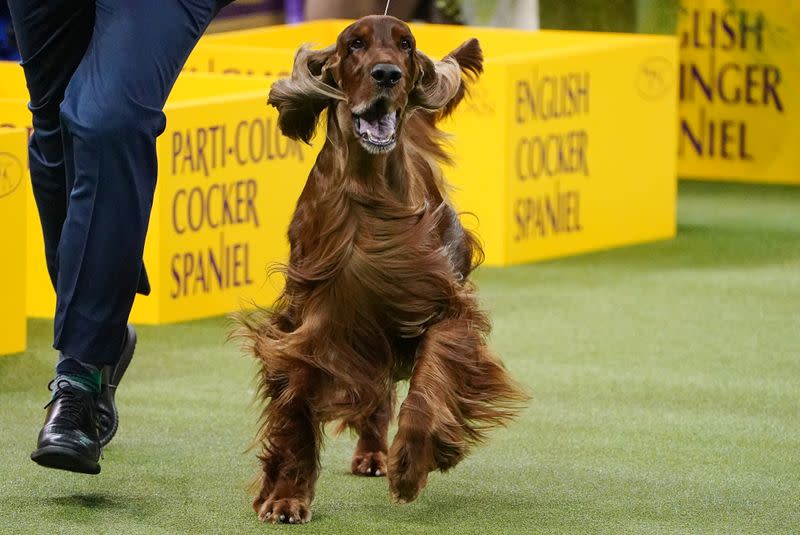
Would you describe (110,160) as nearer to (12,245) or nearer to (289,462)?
(289,462)

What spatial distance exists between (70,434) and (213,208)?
8.97 feet

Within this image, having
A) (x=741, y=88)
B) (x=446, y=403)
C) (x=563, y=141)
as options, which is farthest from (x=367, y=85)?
(x=741, y=88)

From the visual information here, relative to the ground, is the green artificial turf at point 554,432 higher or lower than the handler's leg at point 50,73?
lower

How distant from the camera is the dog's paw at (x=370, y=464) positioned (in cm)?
381

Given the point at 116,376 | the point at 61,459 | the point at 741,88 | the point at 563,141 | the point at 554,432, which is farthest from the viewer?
the point at 741,88

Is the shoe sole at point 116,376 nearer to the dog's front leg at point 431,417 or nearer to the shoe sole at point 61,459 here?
the shoe sole at point 61,459

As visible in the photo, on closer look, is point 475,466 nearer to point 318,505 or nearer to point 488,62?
point 318,505

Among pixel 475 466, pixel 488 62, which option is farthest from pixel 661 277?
pixel 475 466

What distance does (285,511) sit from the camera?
10.9 ft

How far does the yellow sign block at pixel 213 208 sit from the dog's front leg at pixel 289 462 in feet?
7.96

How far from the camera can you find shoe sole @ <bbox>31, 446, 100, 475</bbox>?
325 centimetres

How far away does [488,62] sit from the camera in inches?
282

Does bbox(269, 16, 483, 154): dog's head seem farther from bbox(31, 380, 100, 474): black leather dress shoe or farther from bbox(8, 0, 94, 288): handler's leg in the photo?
bbox(31, 380, 100, 474): black leather dress shoe

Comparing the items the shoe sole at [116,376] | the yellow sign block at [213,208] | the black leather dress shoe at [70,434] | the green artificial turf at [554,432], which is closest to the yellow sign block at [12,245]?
the green artificial turf at [554,432]
